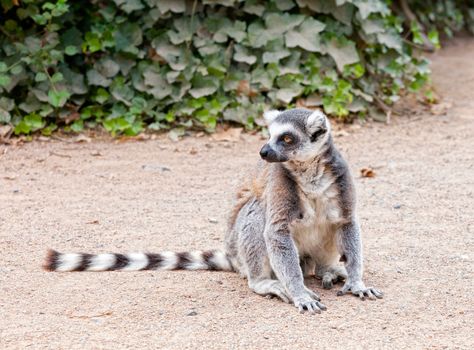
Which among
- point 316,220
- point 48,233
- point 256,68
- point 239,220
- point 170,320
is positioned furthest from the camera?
point 256,68

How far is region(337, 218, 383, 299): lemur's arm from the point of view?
17.6 ft

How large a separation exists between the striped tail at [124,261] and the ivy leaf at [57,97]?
3.55 meters

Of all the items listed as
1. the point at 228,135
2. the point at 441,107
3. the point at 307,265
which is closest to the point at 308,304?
the point at 307,265

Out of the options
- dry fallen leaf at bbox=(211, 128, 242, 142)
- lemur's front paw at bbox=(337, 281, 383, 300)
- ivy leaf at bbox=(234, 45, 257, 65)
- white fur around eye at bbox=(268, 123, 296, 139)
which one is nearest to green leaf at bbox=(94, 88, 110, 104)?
dry fallen leaf at bbox=(211, 128, 242, 142)

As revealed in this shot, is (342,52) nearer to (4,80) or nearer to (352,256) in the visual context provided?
(4,80)

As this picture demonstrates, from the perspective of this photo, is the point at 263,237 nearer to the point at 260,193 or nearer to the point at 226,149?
the point at 260,193

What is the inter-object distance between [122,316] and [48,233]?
73.6 inches

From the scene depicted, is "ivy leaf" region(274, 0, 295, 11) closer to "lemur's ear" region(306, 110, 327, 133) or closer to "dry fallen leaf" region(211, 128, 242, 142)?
"dry fallen leaf" region(211, 128, 242, 142)

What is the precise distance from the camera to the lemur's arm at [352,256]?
536 cm

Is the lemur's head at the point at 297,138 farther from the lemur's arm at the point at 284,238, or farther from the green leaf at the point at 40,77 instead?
the green leaf at the point at 40,77

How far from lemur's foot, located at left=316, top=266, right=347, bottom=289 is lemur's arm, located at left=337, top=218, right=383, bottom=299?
20 centimetres

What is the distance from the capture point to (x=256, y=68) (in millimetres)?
9633

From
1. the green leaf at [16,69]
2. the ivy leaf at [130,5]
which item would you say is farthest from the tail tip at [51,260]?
the ivy leaf at [130,5]

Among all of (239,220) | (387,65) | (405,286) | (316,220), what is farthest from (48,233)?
(387,65)
